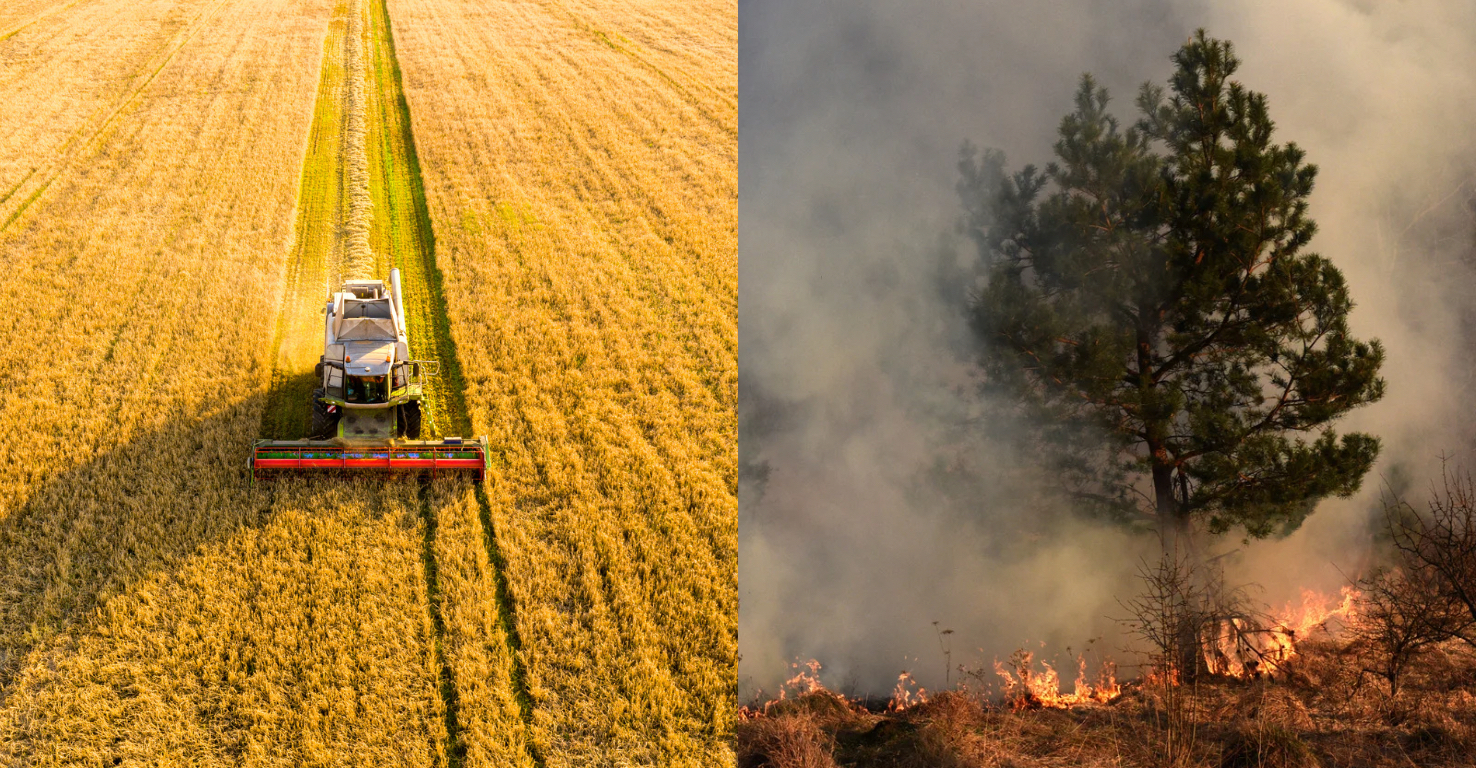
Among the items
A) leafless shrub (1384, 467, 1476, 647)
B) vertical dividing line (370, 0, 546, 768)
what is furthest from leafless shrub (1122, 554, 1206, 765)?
vertical dividing line (370, 0, 546, 768)

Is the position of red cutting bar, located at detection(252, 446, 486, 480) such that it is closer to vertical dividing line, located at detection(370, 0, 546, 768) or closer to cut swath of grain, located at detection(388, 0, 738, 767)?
vertical dividing line, located at detection(370, 0, 546, 768)

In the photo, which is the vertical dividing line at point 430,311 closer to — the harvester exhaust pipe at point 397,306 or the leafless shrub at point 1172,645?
the harvester exhaust pipe at point 397,306

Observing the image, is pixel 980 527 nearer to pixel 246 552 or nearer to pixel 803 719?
pixel 803 719

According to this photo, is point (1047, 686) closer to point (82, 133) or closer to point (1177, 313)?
point (1177, 313)

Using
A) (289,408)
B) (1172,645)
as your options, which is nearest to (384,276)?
(289,408)

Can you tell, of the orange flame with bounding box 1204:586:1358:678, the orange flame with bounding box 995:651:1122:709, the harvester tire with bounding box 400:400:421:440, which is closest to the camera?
the orange flame with bounding box 1204:586:1358:678

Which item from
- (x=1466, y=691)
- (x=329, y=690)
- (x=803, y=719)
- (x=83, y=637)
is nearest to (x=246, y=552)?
(x=83, y=637)

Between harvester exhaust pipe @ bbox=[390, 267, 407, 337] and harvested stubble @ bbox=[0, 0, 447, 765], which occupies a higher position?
harvester exhaust pipe @ bbox=[390, 267, 407, 337]
